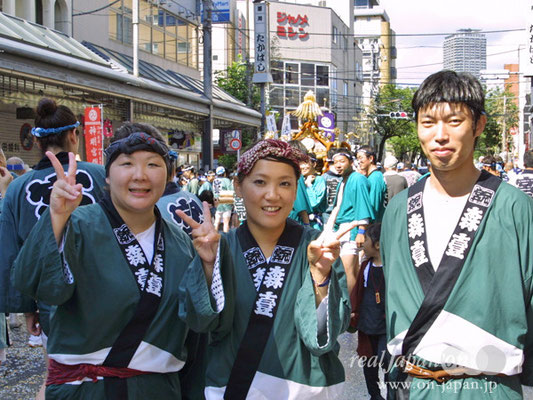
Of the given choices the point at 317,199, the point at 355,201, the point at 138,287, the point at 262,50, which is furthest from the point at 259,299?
the point at 262,50

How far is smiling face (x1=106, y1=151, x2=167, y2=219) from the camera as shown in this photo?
2.83m

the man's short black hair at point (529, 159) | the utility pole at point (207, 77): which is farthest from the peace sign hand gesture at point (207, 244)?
the utility pole at point (207, 77)

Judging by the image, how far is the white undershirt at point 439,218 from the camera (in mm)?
2631

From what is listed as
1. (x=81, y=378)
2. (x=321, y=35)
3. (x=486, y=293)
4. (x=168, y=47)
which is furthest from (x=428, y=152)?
(x=321, y=35)

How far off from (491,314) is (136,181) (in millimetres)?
1663

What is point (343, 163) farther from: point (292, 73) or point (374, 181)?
point (292, 73)

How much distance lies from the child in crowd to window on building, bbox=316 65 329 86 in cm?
4601

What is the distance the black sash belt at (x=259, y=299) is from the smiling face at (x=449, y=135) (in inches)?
27.7

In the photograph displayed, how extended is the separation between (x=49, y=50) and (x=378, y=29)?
76.6 meters

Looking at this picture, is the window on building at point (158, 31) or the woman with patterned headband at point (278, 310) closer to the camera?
the woman with patterned headband at point (278, 310)

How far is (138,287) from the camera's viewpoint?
108 inches

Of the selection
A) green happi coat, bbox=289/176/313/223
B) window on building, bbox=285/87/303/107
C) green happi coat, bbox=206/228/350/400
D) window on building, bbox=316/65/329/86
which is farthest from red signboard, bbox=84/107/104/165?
window on building, bbox=316/65/329/86

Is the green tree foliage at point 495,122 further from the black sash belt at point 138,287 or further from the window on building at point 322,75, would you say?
the black sash belt at point 138,287

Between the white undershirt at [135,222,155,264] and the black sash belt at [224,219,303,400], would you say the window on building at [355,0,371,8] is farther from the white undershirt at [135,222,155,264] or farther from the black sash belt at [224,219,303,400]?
the black sash belt at [224,219,303,400]
